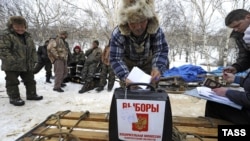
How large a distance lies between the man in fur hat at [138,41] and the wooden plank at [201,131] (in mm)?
480

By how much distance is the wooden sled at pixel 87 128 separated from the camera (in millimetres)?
1880

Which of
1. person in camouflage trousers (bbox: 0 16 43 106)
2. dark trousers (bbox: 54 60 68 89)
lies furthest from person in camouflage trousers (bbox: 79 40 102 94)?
person in camouflage trousers (bbox: 0 16 43 106)

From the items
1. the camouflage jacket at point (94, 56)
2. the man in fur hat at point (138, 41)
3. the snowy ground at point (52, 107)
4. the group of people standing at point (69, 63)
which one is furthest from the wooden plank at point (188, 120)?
the camouflage jacket at point (94, 56)

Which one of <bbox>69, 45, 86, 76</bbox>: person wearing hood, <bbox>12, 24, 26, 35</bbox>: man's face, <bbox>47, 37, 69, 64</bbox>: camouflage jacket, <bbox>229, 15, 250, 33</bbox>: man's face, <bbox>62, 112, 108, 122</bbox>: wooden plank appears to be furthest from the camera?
<bbox>69, 45, 86, 76</bbox>: person wearing hood

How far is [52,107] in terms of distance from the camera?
497cm

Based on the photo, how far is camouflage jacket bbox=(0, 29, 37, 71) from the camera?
4.80 meters

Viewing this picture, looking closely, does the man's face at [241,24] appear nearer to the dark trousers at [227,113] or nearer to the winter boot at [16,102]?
the dark trousers at [227,113]

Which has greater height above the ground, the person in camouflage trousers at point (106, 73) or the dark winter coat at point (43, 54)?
the dark winter coat at point (43, 54)

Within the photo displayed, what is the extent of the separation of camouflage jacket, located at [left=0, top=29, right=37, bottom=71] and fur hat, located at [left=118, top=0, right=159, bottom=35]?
337 centimetres

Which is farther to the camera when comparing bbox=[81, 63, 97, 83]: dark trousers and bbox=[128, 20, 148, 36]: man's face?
bbox=[81, 63, 97, 83]: dark trousers

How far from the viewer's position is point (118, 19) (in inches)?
89.7

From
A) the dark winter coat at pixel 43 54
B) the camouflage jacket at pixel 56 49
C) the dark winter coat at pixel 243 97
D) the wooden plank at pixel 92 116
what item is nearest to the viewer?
the dark winter coat at pixel 243 97

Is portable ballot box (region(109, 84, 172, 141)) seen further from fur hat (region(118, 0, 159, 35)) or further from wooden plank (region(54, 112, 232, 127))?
fur hat (region(118, 0, 159, 35))

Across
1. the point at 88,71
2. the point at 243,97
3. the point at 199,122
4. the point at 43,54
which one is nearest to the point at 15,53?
the point at 88,71
